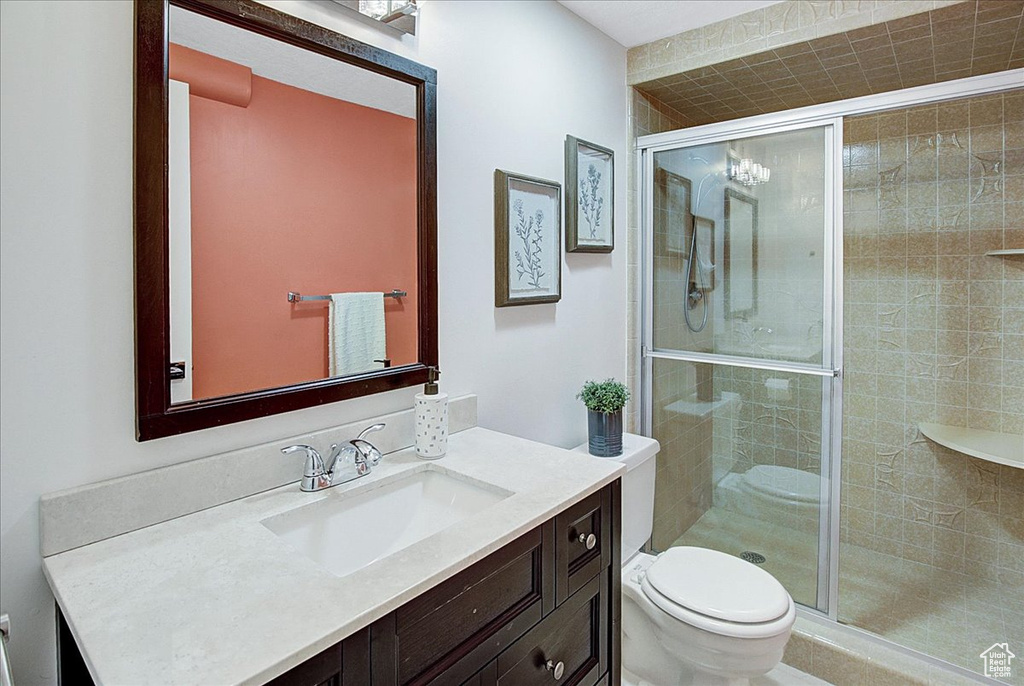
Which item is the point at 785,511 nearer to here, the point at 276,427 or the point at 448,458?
the point at 448,458

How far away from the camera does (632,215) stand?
Result: 249 cm

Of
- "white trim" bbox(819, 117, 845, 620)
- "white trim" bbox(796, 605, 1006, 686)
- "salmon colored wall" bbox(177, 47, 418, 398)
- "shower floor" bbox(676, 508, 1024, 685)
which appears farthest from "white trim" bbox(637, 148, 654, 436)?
"salmon colored wall" bbox(177, 47, 418, 398)

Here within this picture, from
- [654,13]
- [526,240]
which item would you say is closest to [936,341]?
[654,13]

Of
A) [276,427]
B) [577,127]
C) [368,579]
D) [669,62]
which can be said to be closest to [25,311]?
[276,427]

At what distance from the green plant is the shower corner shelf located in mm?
1463

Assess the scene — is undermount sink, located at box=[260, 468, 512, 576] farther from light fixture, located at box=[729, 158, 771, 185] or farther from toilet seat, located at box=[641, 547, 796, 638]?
light fixture, located at box=[729, 158, 771, 185]

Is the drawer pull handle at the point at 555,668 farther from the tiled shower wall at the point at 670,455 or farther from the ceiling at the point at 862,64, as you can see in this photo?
the ceiling at the point at 862,64

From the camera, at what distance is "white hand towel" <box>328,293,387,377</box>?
1.33 m

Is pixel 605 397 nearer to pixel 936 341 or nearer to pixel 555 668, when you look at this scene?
pixel 555 668

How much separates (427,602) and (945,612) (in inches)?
95.4

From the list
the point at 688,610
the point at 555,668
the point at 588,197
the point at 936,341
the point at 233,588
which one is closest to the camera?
the point at 233,588

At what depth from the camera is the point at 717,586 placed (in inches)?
68.4

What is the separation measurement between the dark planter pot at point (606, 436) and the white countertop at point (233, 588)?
797mm

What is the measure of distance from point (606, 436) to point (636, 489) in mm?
236
